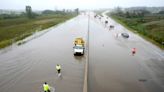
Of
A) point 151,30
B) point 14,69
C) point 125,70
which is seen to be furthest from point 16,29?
point 125,70

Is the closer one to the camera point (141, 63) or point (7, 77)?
point (7, 77)

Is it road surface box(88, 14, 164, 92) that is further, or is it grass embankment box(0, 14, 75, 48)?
Answer: grass embankment box(0, 14, 75, 48)

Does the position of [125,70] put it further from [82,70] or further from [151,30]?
[151,30]

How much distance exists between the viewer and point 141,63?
21484 mm

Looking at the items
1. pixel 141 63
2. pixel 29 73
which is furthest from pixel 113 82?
pixel 29 73

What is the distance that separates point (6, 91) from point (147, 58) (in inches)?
654

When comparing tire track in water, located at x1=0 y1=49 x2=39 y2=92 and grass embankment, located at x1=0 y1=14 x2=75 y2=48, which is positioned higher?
grass embankment, located at x1=0 y1=14 x2=75 y2=48

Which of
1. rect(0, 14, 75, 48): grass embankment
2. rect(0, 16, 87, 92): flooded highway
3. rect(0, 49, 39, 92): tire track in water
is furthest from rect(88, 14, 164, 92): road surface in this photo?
rect(0, 14, 75, 48): grass embankment

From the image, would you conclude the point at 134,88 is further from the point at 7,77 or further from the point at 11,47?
the point at 11,47

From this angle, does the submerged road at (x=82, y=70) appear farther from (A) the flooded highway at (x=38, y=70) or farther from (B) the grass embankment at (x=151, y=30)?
(B) the grass embankment at (x=151, y=30)

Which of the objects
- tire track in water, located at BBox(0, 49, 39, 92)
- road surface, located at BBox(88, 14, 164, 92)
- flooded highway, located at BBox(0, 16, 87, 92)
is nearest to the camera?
road surface, located at BBox(88, 14, 164, 92)

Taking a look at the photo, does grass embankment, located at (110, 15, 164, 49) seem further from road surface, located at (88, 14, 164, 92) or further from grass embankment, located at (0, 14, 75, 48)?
grass embankment, located at (0, 14, 75, 48)

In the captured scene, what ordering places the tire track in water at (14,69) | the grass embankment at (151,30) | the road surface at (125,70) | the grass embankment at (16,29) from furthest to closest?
the grass embankment at (16,29) < the grass embankment at (151,30) < the tire track in water at (14,69) < the road surface at (125,70)

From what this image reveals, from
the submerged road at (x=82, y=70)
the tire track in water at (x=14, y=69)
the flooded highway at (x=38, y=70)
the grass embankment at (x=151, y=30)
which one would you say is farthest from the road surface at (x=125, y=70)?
the tire track in water at (x=14, y=69)
